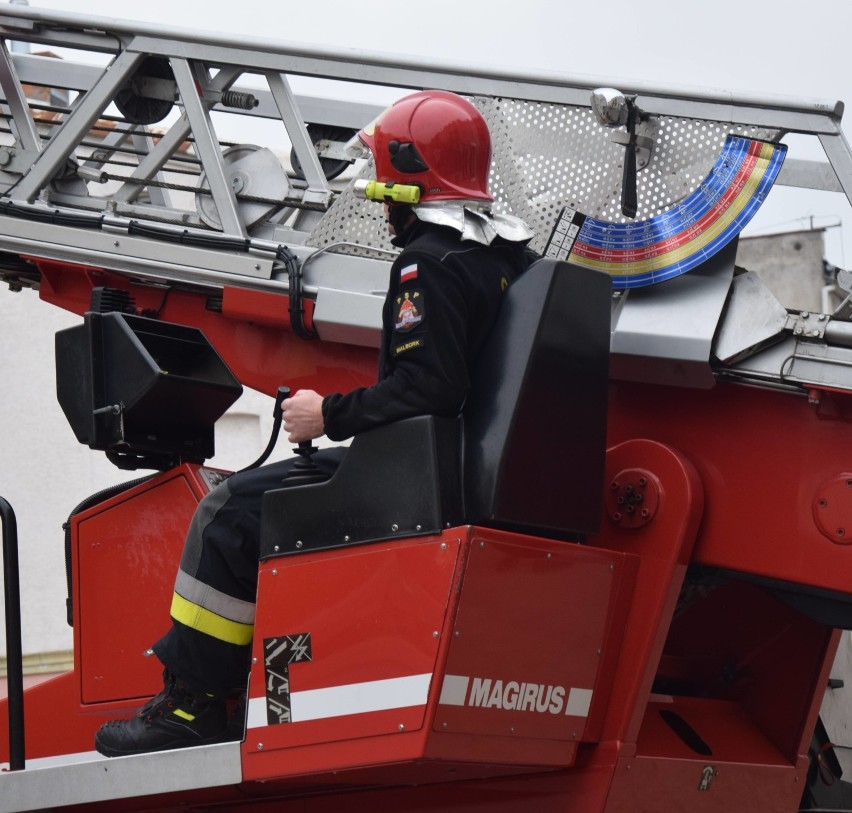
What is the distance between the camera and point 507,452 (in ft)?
9.12

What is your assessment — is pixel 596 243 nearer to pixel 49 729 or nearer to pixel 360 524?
pixel 360 524

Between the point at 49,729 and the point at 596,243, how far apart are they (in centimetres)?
212

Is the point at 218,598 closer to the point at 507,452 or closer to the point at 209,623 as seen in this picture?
the point at 209,623

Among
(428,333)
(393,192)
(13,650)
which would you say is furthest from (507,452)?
(13,650)

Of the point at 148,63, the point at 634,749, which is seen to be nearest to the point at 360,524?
the point at 634,749

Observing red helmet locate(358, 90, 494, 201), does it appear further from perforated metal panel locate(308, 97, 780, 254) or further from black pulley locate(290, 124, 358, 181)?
black pulley locate(290, 124, 358, 181)

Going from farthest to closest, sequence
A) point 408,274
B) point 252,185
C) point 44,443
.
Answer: point 44,443 < point 252,185 < point 408,274

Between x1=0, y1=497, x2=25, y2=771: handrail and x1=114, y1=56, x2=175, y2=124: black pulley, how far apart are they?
1473 millimetres

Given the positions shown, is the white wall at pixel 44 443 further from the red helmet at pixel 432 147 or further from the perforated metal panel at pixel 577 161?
the red helmet at pixel 432 147

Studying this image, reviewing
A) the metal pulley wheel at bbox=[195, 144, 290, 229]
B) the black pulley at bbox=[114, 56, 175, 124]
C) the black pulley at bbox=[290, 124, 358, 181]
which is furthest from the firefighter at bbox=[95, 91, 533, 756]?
the black pulley at bbox=[290, 124, 358, 181]

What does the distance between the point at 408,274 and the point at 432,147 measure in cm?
35

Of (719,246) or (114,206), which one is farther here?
(114,206)

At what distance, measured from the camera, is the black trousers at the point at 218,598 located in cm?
314

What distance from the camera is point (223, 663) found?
3.15m
